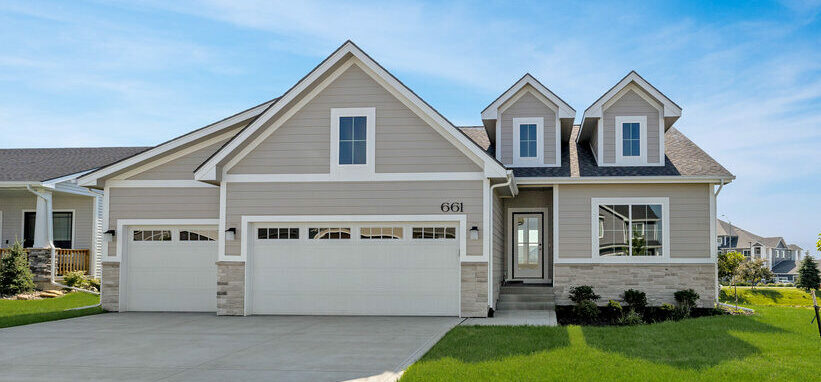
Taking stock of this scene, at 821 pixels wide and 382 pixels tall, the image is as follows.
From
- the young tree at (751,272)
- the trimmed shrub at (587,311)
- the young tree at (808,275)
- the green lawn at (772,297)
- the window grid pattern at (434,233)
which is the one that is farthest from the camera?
the young tree at (751,272)

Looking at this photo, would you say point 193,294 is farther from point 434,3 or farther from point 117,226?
point 434,3

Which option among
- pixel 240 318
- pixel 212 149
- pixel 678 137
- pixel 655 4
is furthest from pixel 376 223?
pixel 678 137

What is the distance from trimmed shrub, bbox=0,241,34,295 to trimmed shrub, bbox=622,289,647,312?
16.4 m

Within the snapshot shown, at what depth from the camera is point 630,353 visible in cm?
1006

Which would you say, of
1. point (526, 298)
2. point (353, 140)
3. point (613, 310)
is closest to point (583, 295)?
point (613, 310)

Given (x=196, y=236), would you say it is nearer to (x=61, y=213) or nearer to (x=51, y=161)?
(x=61, y=213)

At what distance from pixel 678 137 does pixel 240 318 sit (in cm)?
1249

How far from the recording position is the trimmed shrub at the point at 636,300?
16.7 meters

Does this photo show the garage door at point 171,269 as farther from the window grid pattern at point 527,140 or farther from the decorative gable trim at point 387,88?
the window grid pattern at point 527,140

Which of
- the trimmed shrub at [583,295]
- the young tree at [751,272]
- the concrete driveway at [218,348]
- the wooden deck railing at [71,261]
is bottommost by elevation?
the young tree at [751,272]

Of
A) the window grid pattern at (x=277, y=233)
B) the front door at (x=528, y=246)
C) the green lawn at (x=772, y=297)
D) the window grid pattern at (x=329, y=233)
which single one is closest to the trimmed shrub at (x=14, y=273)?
the window grid pattern at (x=277, y=233)

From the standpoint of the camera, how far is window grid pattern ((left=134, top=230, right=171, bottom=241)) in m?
17.1

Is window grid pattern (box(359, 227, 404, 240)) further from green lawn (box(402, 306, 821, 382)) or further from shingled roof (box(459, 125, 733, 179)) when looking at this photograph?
shingled roof (box(459, 125, 733, 179))

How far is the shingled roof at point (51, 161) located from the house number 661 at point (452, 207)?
45.8ft
